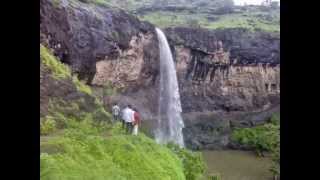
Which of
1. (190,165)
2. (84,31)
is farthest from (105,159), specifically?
(84,31)

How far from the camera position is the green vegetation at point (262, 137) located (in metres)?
13.1

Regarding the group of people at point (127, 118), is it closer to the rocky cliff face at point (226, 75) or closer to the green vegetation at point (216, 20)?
the rocky cliff face at point (226, 75)

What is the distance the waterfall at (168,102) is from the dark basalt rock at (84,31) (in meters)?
1.31

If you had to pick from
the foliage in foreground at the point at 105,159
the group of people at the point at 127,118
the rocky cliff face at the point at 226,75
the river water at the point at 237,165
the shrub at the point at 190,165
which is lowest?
the river water at the point at 237,165

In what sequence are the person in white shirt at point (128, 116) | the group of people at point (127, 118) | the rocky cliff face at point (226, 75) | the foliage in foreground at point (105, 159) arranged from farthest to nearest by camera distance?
the rocky cliff face at point (226, 75) < the person in white shirt at point (128, 116) < the group of people at point (127, 118) < the foliage in foreground at point (105, 159)

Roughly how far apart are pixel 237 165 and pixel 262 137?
1537 mm

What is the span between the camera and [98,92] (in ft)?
42.5

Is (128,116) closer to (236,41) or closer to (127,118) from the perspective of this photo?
(127,118)

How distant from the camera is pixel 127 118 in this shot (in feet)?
39.2

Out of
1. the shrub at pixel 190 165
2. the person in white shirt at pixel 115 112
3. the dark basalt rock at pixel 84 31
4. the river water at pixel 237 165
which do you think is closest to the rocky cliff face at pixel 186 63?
the dark basalt rock at pixel 84 31

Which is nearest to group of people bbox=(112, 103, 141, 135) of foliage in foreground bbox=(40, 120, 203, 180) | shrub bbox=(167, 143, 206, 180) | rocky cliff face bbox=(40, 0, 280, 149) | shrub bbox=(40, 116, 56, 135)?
rocky cliff face bbox=(40, 0, 280, 149)

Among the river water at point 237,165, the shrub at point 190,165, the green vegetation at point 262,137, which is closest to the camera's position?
the shrub at point 190,165
